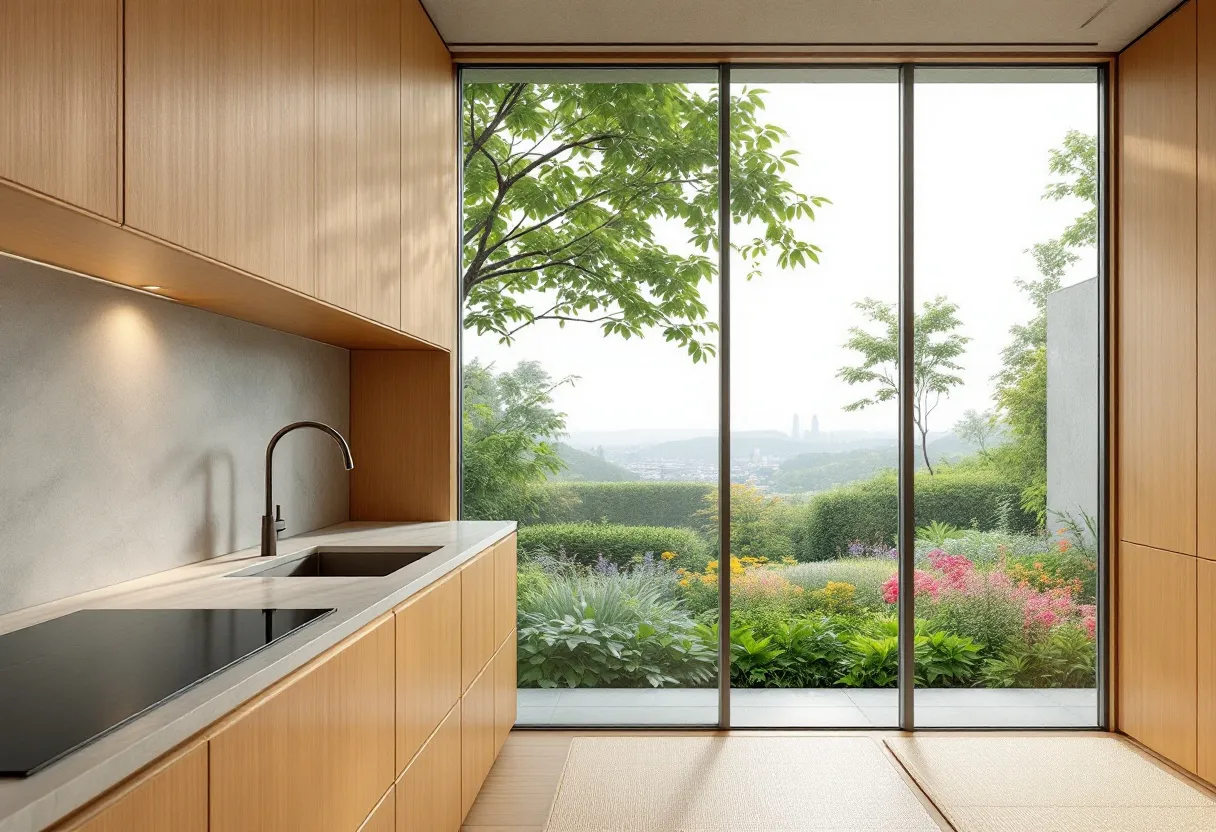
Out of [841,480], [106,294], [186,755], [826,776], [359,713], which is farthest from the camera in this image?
[841,480]

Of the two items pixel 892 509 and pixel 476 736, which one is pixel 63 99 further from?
pixel 892 509

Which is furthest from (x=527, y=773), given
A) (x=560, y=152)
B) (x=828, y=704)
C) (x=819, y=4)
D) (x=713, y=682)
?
(x=819, y=4)

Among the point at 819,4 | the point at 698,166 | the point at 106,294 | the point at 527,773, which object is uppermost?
the point at 819,4

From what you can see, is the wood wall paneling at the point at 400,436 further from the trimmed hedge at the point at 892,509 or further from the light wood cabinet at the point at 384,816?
the light wood cabinet at the point at 384,816

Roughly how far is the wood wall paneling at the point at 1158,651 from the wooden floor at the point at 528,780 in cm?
94

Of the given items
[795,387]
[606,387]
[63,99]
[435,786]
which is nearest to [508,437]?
[606,387]

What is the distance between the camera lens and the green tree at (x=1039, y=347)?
3457mm

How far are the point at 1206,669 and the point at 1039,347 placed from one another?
133 centimetres

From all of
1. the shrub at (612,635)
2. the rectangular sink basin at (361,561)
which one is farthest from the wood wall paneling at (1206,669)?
the rectangular sink basin at (361,561)

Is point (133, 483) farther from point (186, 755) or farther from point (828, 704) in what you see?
point (828, 704)

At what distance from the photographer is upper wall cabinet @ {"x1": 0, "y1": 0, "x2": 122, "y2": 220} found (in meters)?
1.05

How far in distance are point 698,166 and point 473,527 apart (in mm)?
1760

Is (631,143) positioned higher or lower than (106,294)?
higher

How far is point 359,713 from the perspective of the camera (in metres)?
1.59
